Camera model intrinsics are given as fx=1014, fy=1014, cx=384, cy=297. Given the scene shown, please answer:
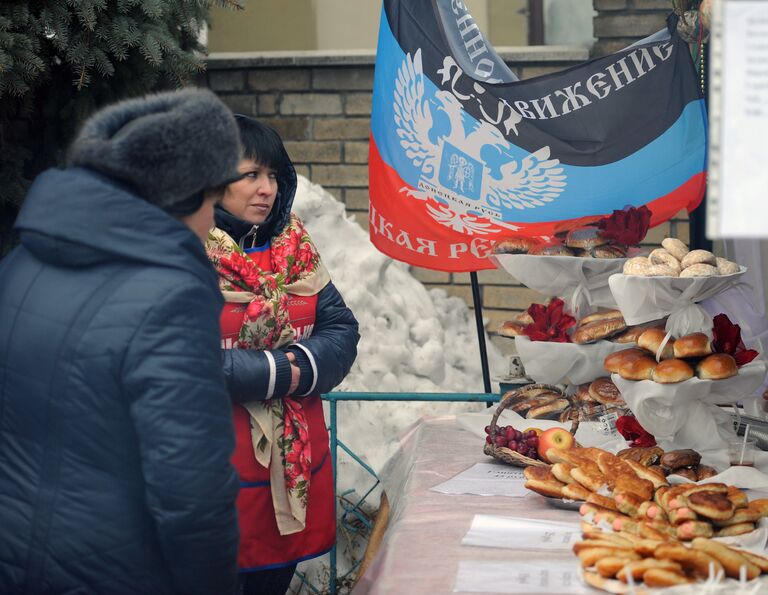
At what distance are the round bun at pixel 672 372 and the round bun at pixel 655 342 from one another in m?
0.05

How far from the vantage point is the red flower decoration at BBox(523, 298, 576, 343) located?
10.4 ft

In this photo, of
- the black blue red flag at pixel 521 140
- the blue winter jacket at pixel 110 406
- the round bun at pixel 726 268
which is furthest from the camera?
the black blue red flag at pixel 521 140

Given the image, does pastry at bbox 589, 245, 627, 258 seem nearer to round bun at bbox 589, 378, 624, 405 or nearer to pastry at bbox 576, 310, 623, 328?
pastry at bbox 576, 310, 623, 328

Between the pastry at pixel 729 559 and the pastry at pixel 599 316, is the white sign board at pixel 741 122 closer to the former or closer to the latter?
the pastry at pixel 729 559

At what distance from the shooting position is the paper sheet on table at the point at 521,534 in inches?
82.6

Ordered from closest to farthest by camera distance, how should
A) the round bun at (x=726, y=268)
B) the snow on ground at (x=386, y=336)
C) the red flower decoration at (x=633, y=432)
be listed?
the round bun at (x=726, y=268) < the red flower decoration at (x=633, y=432) < the snow on ground at (x=386, y=336)

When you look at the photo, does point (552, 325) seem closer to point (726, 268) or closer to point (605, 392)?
point (605, 392)

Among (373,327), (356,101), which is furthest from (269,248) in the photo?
(356,101)

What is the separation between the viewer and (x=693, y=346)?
2566mm

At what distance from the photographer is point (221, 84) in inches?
235

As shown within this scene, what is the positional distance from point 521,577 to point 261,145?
1.57 m

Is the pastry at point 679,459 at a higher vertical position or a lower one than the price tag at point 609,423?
higher

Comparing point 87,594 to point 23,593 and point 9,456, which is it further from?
point 9,456

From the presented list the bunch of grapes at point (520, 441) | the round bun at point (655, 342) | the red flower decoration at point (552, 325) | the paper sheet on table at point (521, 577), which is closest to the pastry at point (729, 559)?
the paper sheet on table at point (521, 577)
